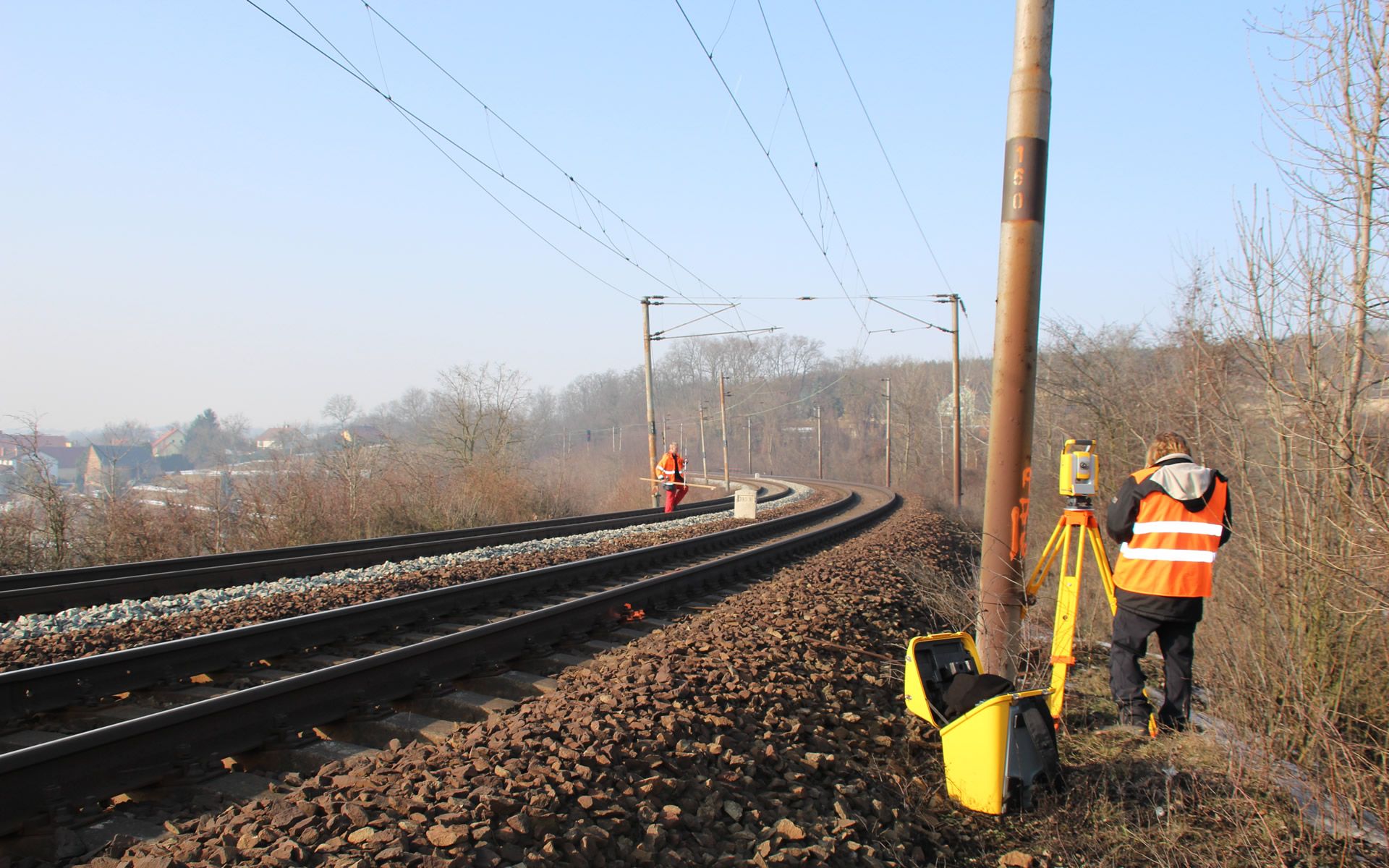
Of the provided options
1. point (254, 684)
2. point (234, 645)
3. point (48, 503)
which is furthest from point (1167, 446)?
point (48, 503)

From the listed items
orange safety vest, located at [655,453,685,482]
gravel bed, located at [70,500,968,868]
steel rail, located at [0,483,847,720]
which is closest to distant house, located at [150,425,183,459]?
orange safety vest, located at [655,453,685,482]

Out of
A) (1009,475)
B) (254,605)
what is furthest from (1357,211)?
(254,605)

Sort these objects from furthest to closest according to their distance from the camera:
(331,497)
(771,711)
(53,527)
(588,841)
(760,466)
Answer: (760,466)
(331,497)
(53,527)
(771,711)
(588,841)

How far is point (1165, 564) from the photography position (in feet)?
16.9

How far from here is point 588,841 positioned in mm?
3090

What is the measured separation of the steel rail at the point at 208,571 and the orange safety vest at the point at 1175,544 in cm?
953

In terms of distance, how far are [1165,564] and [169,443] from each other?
87920 mm

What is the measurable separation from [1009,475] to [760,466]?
298 ft

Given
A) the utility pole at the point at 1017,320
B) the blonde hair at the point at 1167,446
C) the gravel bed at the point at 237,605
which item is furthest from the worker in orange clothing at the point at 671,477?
the blonde hair at the point at 1167,446

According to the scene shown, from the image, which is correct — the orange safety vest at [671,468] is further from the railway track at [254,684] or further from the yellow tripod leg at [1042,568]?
the yellow tripod leg at [1042,568]

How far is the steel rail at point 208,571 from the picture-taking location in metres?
8.48

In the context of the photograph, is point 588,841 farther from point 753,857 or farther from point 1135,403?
point 1135,403

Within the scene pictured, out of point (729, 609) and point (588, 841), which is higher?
point (588, 841)

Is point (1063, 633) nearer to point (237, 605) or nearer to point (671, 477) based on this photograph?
point (237, 605)
